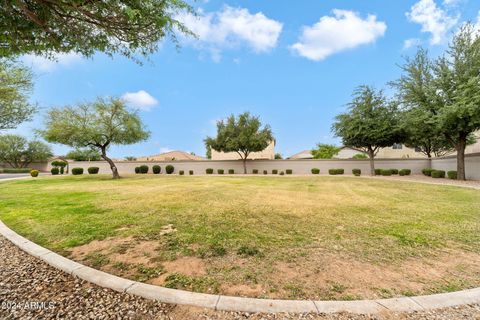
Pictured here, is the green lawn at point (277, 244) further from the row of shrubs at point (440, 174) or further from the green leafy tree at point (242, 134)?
the green leafy tree at point (242, 134)

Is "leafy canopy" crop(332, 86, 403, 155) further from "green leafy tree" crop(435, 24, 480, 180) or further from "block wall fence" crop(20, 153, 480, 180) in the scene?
"block wall fence" crop(20, 153, 480, 180)

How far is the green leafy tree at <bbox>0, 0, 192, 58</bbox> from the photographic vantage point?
2.92 metres

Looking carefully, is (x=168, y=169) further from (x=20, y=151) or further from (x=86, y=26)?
(x=20, y=151)

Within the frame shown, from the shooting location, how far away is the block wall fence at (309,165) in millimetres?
18841

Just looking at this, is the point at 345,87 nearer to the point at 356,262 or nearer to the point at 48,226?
the point at 356,262

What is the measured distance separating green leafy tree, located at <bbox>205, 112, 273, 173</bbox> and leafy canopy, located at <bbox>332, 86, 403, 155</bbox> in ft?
28.1

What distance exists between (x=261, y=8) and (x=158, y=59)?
707cm

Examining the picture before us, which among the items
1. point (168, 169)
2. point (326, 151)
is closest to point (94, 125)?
point (168, 169)

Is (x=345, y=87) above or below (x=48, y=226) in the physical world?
above

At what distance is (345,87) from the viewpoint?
70.0 feet

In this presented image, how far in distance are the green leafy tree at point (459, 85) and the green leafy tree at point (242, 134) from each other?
15.7m

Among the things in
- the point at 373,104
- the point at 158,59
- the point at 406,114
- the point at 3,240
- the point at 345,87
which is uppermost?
the point at 345,87

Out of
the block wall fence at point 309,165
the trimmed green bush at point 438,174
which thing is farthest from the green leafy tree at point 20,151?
the trimmed green bush at point 438,174

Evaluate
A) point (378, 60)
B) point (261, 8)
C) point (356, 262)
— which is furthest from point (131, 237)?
point (378, 60)
